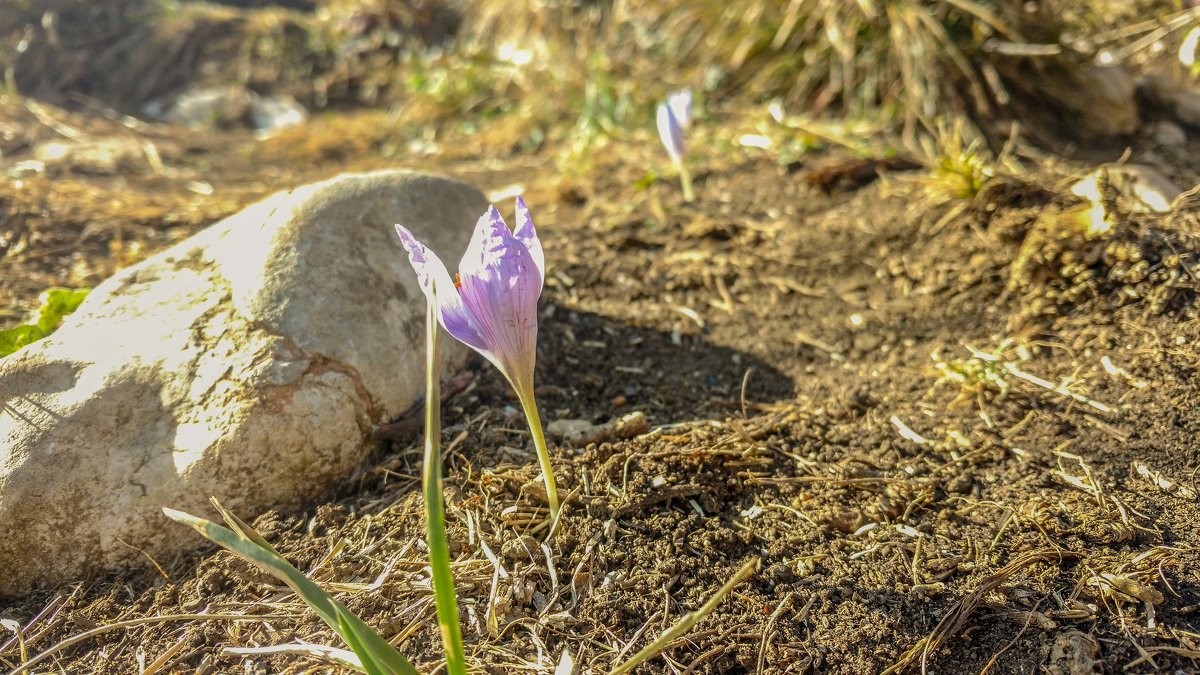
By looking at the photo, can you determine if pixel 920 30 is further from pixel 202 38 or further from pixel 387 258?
pixel 202 38

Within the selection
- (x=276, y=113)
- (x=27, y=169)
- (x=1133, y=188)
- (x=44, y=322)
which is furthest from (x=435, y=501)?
(x=276, y=113)

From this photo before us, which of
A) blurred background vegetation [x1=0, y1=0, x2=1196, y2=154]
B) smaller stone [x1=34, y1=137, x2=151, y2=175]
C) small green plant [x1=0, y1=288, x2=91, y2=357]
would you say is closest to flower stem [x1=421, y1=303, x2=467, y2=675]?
small green plant [x1=0, y1=288, x2=91, y2=357]

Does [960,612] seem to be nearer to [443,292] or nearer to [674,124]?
[443,292]

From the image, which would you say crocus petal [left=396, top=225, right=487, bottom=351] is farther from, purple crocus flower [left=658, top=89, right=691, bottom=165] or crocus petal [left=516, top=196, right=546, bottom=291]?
purple crocus flower [left=658, top=89, right=691, bottom=165]

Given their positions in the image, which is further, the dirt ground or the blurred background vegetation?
the blurred background vegetation

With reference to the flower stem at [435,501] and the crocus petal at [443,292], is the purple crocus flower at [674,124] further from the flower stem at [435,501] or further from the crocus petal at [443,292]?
the flower stem at [435,501]
